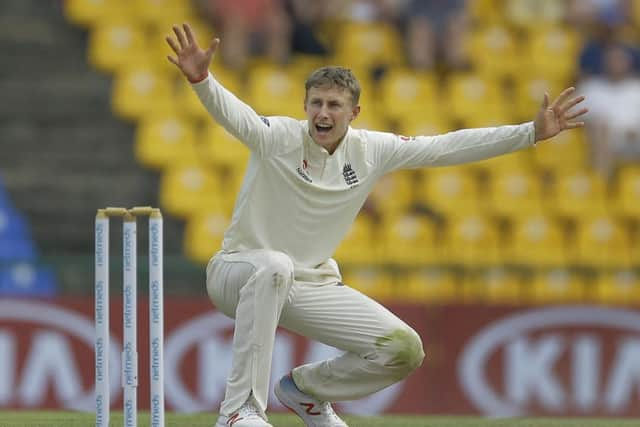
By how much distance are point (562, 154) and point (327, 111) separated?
21.8 ft

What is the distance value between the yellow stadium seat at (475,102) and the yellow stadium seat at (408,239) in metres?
1.43

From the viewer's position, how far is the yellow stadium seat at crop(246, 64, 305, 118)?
41.2 feet

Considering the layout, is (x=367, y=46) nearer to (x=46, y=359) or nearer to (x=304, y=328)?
(x=46, y=359)

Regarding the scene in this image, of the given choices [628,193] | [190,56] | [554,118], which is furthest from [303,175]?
[628,193]

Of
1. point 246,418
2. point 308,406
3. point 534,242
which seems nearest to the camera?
point 246,418

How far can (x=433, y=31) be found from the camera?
1334 centimetres

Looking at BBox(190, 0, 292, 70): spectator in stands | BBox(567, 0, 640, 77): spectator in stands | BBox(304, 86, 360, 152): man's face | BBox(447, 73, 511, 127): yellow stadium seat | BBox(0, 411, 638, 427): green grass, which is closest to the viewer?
BBox(304, 86, 360, 152): man's face

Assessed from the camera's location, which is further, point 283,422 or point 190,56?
point 283,422

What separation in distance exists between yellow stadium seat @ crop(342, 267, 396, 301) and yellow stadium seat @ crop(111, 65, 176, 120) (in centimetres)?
292

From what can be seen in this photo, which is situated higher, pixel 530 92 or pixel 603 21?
pixel 603 21

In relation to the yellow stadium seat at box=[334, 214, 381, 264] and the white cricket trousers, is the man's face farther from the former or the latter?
the yellow stadium seat at box=[334, 214, 381, 264]

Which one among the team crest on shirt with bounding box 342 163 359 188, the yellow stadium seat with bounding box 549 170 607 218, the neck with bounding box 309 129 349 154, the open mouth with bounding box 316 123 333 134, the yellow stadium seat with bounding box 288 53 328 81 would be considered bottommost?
the yellow stadium seat with bounding box 549 170 607 218

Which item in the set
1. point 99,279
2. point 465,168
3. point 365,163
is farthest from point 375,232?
point 99,279

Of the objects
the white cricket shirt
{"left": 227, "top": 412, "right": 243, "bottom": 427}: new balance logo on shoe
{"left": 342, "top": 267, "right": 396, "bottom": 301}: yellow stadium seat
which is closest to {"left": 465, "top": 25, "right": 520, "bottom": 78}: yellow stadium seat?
{"left": 342, "top": 267, "right": 396, "bottom": 301}: yellow stadium seat
